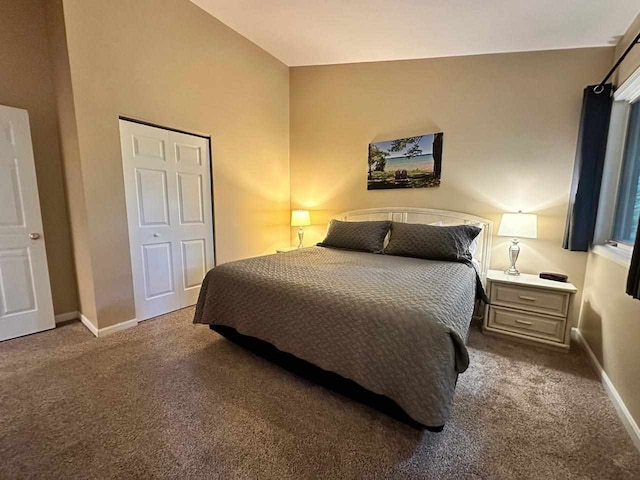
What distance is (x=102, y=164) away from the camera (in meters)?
2.46

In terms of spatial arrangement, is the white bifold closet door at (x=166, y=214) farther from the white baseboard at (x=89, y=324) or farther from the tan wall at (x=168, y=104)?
the white baseboard at (x=89, y=324)

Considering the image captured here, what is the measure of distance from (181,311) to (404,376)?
2622 millimetres

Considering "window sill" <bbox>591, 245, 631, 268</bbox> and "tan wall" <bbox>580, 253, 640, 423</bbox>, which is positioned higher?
"window sill" <bbox>591, 245, 631, 268</bbox>

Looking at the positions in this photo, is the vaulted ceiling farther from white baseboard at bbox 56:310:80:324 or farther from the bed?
white baseboard at bbox 56:310:80:324

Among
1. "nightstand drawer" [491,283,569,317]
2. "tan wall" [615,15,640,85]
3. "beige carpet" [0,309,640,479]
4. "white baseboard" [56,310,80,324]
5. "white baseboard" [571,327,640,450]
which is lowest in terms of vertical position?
"beige carpet" [0,309,640,479]

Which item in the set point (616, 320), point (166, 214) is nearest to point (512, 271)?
point (616, 320)

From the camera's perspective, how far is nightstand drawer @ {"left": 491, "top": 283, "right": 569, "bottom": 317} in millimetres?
2363

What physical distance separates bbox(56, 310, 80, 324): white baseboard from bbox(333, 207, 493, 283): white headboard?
313 cm

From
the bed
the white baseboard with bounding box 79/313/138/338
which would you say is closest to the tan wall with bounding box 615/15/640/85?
the bed

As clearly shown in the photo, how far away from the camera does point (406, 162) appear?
3.44m

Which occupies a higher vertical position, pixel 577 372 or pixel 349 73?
pixel 349 73

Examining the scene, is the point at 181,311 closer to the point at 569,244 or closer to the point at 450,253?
the point at 450,253

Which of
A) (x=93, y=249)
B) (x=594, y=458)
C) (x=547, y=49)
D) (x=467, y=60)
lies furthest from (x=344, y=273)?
(x=547, y=49)

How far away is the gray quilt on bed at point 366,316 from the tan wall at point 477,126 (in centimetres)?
113
